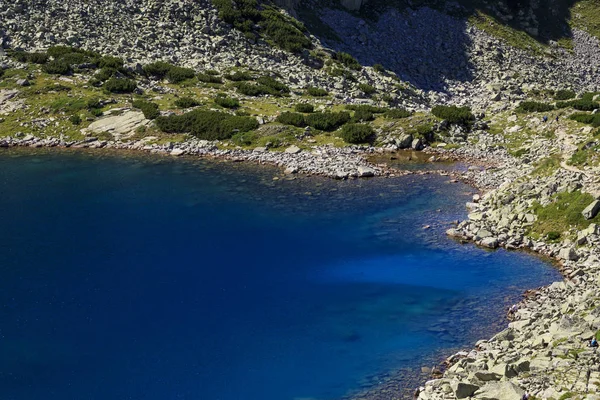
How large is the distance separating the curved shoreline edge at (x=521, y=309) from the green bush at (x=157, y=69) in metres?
26.1

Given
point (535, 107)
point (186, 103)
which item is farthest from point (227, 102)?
point (535, 107)

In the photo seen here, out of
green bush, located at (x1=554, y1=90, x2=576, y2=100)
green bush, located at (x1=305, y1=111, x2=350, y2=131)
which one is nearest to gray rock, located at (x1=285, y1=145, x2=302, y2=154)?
green bush, located at (x1=305, y1=111, x2=350, y2=131)

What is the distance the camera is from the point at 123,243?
36.5 meters

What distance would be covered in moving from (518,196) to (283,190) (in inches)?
691

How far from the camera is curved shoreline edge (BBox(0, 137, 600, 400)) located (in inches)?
739

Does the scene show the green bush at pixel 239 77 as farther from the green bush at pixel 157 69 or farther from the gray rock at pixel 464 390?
the gray rock at pixel 464 390

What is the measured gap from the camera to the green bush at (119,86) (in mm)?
66375

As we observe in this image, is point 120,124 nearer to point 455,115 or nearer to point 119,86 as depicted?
point 119,86

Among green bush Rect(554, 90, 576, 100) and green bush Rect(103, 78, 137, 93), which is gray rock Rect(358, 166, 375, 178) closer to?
green bush Rect(103, 78, 137, 93)

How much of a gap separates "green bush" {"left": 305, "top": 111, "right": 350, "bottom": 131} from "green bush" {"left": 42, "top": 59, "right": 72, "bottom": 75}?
102 feet

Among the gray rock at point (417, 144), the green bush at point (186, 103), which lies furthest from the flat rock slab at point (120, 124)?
the gray rock at point (417, 144)

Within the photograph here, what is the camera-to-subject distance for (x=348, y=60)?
82.2 m

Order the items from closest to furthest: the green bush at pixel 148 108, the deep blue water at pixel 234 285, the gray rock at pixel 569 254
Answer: the deep blue water at pixel 234 285
the gray rock at pixel 569 254
the green bush at pixel 148 108

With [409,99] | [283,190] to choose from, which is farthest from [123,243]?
[409,99]
